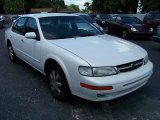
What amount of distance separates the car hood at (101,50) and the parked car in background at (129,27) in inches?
349

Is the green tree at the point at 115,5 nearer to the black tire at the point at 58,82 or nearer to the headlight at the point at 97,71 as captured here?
the black tire at the point at 58,82

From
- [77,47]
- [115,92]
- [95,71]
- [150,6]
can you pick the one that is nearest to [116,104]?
[115,92]

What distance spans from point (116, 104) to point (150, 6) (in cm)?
2899

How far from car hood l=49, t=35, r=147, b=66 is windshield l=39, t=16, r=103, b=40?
0.26 metres

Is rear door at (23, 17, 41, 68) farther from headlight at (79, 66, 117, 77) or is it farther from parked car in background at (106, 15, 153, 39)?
parked car in background at (106, 15, 153, 39)

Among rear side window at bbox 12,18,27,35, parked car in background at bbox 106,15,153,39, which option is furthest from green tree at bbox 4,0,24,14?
rear side window at bbox 12,18,27,35

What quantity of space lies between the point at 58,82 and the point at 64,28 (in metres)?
1.38

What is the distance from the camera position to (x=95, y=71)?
147 inches

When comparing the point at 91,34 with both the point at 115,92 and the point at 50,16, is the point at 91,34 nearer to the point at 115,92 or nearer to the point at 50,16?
the point at 50,16

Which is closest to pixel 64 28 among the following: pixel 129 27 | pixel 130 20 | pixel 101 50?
pixel 101 50

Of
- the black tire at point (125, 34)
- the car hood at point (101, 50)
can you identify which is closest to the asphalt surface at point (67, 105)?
the car hood at point (101, 50)

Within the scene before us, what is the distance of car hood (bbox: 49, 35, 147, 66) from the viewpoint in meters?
3.89

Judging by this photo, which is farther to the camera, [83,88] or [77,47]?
[77,47]

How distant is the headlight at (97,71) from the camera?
374 cm
